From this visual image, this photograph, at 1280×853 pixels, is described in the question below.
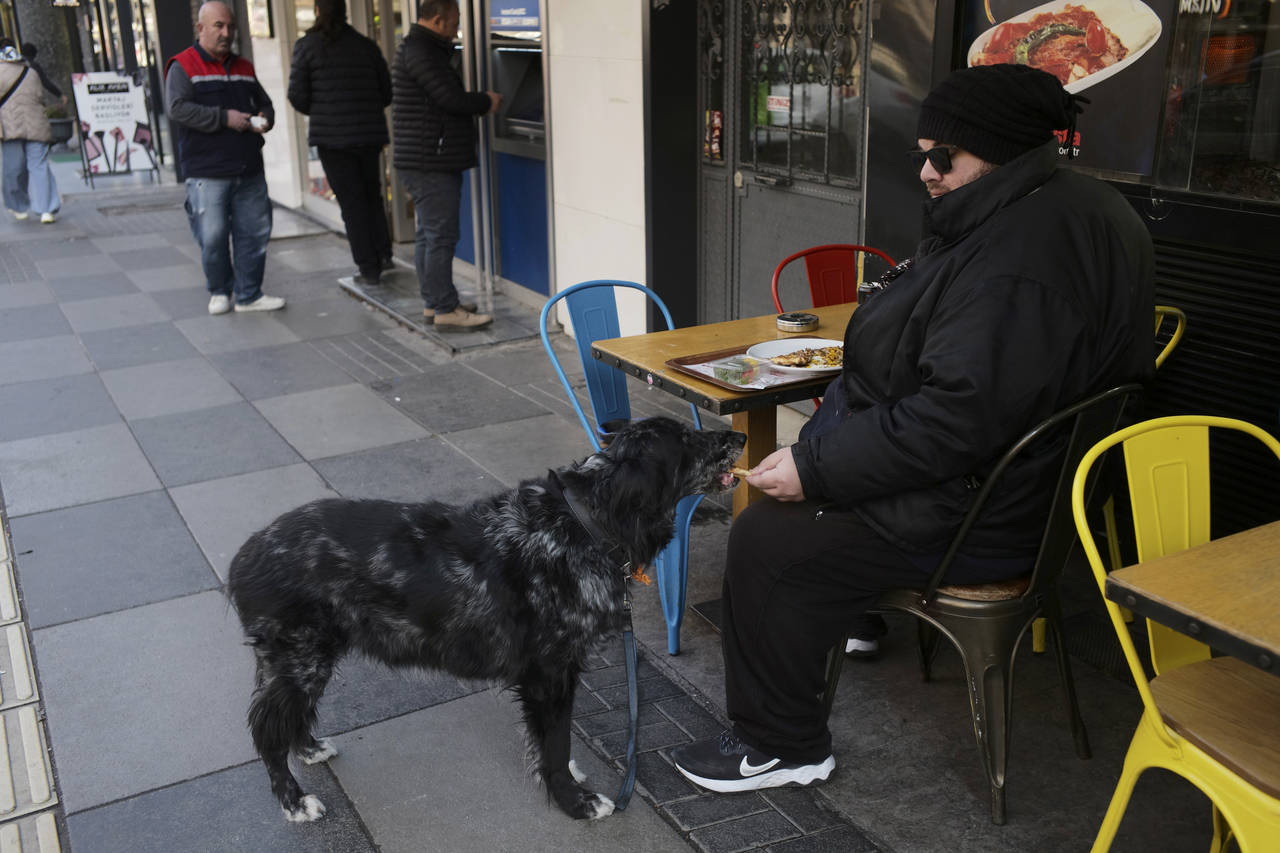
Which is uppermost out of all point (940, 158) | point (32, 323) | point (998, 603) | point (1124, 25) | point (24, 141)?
point (1124, 25)

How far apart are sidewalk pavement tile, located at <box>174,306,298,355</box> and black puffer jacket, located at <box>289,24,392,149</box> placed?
142 centimetres

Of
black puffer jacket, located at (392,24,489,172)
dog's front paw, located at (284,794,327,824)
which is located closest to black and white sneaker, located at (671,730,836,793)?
dog's front paw, located at (284,794,327,824)

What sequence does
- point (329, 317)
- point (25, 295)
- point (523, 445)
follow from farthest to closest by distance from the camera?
point (25, 295)
point (329, 317)
point (523, 445)

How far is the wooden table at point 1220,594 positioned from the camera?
1920 mm

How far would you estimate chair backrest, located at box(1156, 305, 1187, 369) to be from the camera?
3.62m

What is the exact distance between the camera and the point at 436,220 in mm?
7461

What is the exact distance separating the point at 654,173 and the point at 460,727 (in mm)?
3867

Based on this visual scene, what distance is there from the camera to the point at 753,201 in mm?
6188

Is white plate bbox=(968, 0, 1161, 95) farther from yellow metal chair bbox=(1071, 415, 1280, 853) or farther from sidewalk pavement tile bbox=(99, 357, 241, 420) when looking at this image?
sidewalk pavement tile bbox=(99, 357, 241, 420)

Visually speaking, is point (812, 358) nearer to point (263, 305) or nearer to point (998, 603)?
point (998, 603)

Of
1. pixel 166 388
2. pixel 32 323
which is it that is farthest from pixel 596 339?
pixel 32 323

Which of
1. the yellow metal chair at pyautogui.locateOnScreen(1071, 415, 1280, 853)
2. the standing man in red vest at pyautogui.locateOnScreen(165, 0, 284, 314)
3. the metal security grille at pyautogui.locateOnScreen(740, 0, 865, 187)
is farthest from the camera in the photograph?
the standing man in red vest at pyautogui.locateOnScreen(165, 0, 284, 314)

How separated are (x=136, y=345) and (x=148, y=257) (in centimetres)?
314

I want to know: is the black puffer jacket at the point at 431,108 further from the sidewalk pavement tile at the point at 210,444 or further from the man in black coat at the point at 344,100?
the sidewalk pavement tile at the point at 210,444
